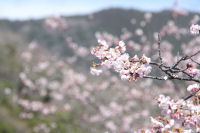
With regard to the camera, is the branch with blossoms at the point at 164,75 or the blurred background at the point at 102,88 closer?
the branch with blossoms at the point at 164,75

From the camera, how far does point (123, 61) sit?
2.44m

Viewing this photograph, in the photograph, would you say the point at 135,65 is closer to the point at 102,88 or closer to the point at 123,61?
the point at 123,61

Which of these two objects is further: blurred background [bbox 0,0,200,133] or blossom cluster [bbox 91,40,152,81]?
blurred background [bbox 0,0,200,133]

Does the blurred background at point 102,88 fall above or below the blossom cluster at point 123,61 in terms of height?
above

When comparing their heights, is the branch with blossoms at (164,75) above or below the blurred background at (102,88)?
below

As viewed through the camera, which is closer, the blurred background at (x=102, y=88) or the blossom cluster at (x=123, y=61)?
the blossom cluster at (x=123, y=61)

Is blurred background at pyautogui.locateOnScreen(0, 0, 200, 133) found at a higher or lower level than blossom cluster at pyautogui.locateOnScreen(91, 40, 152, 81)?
higher

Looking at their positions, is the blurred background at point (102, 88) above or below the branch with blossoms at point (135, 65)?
above

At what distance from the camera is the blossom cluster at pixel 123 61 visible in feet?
7.78

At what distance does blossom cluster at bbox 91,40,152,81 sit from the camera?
7.78 ft

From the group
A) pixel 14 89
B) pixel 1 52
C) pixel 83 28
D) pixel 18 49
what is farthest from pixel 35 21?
pixel 14 89

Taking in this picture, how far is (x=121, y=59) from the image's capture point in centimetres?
245

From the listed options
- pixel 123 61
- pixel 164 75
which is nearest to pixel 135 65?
pixel 123 61

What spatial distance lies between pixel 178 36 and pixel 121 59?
8.60 m
